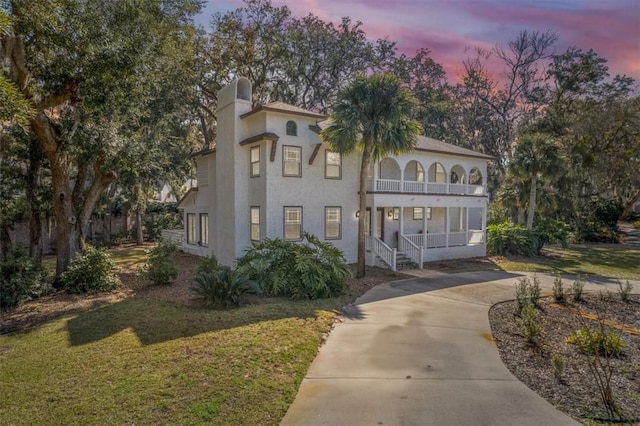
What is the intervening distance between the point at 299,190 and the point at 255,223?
2.47 m

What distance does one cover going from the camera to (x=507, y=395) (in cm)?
552

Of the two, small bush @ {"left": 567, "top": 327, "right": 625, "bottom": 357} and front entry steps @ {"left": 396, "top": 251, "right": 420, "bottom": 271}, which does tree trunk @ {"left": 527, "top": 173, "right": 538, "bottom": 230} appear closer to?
front entry steps @ {"left": 396, "top": 251, "right": 420, "bottom": 271}

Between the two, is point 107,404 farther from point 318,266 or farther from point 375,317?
point 318,266

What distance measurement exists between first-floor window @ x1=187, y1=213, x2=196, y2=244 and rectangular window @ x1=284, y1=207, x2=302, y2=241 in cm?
858

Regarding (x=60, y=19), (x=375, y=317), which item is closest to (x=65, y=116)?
(x=60, y=19)

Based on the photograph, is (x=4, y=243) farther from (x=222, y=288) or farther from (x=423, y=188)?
(x=423, y=188)

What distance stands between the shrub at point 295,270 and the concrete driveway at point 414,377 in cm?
163

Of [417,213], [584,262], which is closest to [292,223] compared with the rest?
[417,213]

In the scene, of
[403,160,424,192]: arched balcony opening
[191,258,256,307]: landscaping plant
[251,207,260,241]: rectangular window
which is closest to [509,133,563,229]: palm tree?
[403,160,424,192]: arched balcony opening

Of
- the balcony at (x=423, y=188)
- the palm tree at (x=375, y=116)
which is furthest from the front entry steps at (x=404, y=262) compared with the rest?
the palm tree at (x=375, y=116)

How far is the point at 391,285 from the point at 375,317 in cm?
448

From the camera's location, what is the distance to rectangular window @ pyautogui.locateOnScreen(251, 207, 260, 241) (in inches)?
639

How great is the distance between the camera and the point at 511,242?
74.5ft

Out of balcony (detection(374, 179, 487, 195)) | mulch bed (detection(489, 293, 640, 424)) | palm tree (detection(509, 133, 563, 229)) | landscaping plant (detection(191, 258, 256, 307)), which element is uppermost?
palm tree (detection(509, 133, 563, 229))
